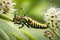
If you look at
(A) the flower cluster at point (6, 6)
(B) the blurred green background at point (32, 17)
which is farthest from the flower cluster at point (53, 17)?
(A) the flower cluster at point (6, 6)

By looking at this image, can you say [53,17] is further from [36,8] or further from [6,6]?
[6,6]

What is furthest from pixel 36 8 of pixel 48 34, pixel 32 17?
pixel 48 34

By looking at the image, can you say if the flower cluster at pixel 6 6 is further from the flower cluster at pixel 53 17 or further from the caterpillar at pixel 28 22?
the flower cluster at pixel 53 17

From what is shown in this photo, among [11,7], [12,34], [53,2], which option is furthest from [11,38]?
[53,2]

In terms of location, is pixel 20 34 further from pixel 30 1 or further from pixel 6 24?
pixel 30 1

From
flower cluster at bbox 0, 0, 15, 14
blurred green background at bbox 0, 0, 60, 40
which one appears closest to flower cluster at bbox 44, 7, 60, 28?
blurred green background at bbox 0, 0, 60, 40

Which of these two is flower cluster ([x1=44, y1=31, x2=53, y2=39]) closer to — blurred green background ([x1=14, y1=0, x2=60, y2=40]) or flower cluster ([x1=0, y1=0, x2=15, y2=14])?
blurred green background ([x1=14, y1=0, x2=60, y2=40])

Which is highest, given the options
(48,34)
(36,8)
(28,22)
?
(36,8)

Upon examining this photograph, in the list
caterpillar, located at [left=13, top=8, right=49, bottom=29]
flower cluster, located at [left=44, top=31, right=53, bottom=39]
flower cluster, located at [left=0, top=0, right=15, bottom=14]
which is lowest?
flower cluster, located at [left=44, top=31, right=53, bottom=39]
